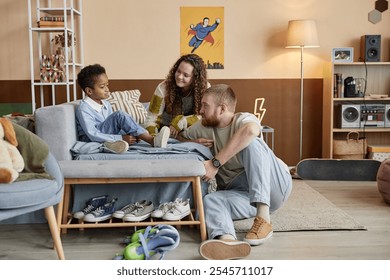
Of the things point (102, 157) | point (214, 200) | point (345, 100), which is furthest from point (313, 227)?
point (345, 100)

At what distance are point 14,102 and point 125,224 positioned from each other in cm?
298

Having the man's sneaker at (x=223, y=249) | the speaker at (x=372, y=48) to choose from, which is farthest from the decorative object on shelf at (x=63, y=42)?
the man's sneaker at (x=223, y=249)

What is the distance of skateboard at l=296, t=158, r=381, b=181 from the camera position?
4.27m

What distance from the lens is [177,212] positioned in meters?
2.61

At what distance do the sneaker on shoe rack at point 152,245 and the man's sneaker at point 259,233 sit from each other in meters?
0.39

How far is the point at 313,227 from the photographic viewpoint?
9.12 feet

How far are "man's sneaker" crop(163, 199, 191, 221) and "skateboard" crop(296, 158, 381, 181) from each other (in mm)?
1971

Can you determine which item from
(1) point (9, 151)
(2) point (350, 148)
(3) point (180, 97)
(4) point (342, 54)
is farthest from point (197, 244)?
(4) point (342, 54)

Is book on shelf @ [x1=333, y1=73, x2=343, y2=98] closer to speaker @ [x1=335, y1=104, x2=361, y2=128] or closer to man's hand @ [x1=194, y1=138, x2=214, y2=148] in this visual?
speaker @ [x1=335, y1=104, x2=361, y2=128]

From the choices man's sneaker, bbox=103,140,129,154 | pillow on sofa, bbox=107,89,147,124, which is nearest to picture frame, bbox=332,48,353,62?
pillow on sofa, bbox=107,89,147,124

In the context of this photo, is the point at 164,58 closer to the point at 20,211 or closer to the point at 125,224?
the point at 125,224

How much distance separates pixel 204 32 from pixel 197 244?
9.33ft

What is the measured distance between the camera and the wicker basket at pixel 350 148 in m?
4.74

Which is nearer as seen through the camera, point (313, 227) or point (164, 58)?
point (313, 227)
